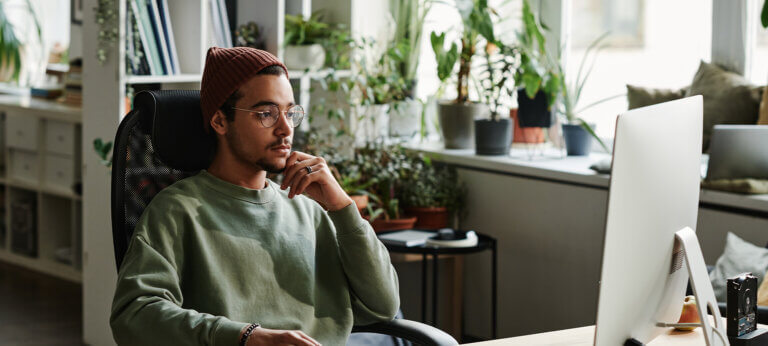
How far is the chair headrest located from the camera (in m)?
1.90

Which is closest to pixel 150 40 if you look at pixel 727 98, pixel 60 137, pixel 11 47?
pixel 60 137

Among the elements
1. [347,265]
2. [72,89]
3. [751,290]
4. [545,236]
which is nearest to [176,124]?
[347,265]

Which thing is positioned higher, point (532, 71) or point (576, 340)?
point (532, 71)

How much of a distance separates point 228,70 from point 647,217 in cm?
86

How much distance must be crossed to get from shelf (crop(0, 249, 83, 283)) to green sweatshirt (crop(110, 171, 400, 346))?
138 inches

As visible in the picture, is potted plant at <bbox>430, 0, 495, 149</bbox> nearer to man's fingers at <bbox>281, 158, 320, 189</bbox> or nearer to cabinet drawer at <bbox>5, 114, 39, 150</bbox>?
man's fingers at <bbox>281, 158, 320, 189</bbox>

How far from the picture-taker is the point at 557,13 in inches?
166

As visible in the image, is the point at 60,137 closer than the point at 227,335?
No

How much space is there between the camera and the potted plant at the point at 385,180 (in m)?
3.85

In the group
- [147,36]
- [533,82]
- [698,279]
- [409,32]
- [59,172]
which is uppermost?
[409,32]

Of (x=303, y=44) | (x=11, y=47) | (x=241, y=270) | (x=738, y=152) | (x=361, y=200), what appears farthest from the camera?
(x=11, y=47)

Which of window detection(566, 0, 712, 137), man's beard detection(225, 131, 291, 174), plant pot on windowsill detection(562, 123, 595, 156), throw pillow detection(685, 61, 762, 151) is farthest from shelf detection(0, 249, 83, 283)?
man's beard detection(225, 131, 291, 174)

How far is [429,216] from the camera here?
4.02 metres

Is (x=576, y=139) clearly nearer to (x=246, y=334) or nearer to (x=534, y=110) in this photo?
(x=534, y=110)
